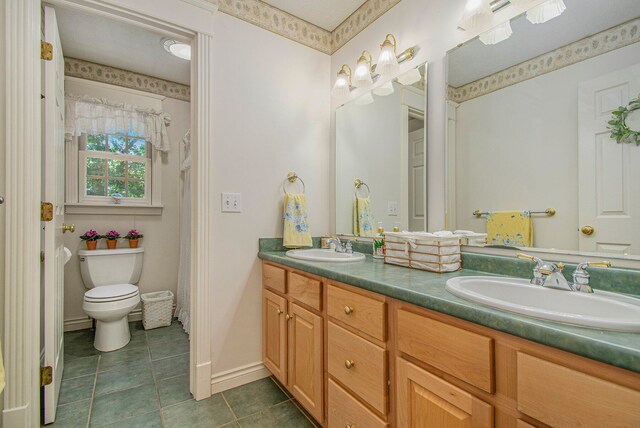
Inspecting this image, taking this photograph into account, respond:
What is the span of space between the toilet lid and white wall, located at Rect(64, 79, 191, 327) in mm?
429

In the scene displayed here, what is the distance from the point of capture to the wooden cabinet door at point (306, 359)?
1.38 metres

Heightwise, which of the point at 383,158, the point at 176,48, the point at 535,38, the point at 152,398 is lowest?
the point at 152,398

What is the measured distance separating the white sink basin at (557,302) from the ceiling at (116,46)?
2.42 meters

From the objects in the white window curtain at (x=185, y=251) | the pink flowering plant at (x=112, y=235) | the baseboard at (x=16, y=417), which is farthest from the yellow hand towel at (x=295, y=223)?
the pink flowering plant at (x=112, y=235)

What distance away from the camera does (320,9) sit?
2.03 metres

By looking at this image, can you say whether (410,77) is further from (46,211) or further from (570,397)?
(46,211)

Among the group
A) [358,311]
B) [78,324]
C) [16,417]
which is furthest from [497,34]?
[78,324]

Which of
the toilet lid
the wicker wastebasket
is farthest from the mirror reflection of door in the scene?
the wicker wastebasket

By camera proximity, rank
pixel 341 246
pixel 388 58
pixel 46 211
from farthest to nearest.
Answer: pixel 341 246 < pixel 388 58 < pixel 46 211

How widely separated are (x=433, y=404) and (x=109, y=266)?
2879mm

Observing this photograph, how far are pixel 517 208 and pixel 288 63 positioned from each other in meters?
1.70

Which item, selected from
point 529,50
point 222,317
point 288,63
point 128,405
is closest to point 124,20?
point 288,63

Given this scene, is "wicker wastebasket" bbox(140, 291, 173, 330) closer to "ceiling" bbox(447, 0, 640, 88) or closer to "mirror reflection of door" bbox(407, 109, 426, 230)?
"mirror reflection of door" bbox(407, 109, 426, 230)

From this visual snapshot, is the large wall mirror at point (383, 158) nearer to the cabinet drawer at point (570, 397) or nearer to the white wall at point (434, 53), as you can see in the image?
the white wall at point (434, 53)
